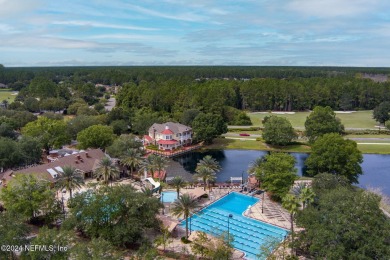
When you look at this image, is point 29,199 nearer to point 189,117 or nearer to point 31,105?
point 189,117

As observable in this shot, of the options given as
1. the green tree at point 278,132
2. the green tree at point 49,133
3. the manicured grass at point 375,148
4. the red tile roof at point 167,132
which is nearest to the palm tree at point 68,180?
the green tree at point 49,133

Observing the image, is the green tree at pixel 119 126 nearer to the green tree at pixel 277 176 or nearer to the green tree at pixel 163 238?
the green tree at pixel 277 176

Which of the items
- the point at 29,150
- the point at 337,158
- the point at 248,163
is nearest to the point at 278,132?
the point at 248,163

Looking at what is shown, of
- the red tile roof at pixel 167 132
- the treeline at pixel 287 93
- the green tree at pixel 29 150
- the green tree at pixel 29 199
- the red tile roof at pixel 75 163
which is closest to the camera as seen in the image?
the green tree at pixel 29 199

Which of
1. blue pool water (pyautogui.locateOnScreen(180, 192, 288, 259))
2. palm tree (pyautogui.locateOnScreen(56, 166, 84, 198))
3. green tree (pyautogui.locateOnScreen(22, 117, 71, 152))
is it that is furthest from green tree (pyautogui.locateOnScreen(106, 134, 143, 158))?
blue pool water (pyautogui.locateOnScreen(180, 192, 288, 259))

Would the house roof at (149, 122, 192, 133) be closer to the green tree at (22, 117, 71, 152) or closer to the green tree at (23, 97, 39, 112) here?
the green tree at (22, 117, 71, 152)
